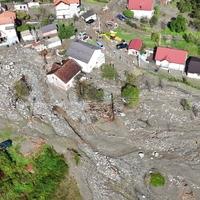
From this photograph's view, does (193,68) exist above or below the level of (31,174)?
above

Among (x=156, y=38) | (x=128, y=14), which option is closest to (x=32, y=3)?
→ (x=128, y=14)

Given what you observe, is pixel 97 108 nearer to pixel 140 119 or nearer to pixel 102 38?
pixel 140 119

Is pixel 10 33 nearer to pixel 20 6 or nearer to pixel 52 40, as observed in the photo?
pixel 52 40

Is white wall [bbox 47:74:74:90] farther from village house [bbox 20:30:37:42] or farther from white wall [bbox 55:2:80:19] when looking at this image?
white wall [bbox 55:2:80:19]

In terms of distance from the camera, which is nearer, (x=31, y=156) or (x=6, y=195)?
(x=6, y=195)

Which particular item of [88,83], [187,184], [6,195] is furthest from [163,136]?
[6,195]

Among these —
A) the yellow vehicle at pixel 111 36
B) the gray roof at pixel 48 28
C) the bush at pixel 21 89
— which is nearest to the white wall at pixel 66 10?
the gray roof at pixel 48 28
